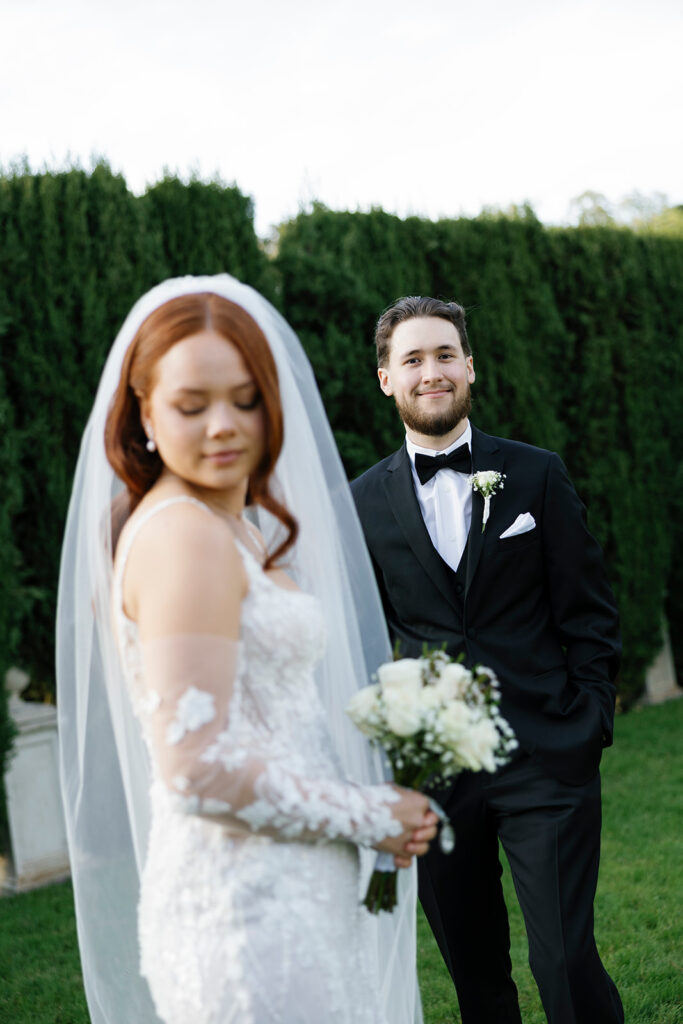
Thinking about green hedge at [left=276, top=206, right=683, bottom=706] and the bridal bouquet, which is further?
green hedge at [left=276, top=206, right=683, bottom=706]

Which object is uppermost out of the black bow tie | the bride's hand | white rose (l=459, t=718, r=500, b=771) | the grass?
the black bow tie

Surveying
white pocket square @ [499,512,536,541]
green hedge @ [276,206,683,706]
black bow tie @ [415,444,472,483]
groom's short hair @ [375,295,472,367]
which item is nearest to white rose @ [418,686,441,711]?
white pocket square @ [499,512,536,541]

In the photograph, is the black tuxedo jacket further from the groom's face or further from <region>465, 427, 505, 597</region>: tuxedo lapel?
the groom's face

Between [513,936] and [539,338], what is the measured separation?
548cm

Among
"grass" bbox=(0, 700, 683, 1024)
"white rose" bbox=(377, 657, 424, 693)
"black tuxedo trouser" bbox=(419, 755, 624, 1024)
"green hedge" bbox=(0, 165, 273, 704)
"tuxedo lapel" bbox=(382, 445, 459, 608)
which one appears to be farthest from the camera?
"green hedge" bbox=(0, 165, 273, 704)

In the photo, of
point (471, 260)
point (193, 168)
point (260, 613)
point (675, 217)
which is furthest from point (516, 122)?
point (260, 613)

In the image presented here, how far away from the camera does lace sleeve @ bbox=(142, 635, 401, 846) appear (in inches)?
60.6

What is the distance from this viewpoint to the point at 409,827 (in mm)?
1706

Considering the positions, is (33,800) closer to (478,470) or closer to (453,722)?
(478,470)

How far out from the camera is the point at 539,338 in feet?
28.1

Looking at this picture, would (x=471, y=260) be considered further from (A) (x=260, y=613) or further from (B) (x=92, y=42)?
(A) (x=260, y=613)

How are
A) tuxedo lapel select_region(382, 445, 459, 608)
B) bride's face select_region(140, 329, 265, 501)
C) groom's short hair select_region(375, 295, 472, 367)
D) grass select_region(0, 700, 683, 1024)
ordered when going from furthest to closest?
grass select_region(0, 700, 683, 1024) → groom's short hair select_region(375, 295, 472, 367) → tuxedo lapel select_region(382, 445, 459, 608) → bride's face select_region(140, 329, 265, 501)

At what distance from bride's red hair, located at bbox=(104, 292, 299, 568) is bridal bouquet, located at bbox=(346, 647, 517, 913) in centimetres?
34

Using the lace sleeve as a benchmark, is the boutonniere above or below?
above
